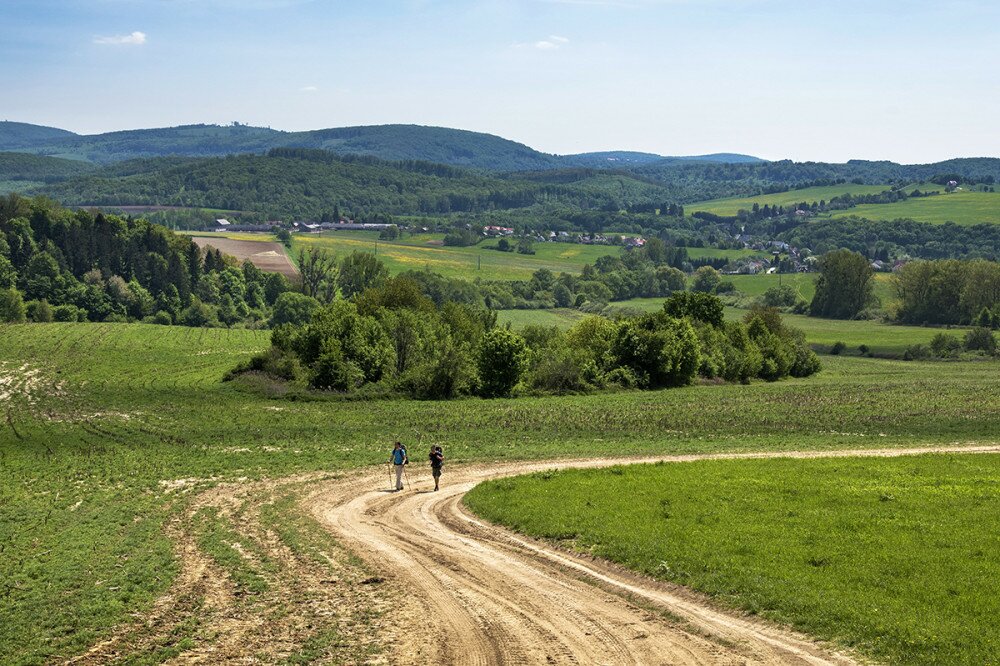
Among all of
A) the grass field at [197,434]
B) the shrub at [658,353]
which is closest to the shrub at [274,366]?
the grass field at [197,434]

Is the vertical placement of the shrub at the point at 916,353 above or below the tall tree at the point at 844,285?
below

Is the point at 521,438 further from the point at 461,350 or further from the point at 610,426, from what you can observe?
the point at 461,350

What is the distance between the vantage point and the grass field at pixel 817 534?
19766 mm

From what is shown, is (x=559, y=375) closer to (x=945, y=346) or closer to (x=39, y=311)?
(x=945, y=346)

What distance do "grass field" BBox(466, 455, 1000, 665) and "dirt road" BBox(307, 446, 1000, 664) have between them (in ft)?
3.02

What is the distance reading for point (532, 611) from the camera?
2197 cm

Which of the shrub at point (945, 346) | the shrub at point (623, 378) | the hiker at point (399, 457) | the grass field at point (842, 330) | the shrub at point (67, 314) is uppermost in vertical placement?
the hiker at point (399, 457)

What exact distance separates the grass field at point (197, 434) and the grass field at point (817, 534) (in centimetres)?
1134

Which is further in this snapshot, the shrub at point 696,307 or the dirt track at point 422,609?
the shrub at point 696,307

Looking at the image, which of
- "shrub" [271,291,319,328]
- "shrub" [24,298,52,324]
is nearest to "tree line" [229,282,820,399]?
"shrub" [271,291,319,328]

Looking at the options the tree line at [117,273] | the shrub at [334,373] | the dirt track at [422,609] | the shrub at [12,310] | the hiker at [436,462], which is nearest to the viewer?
the dirt track at [422,609]

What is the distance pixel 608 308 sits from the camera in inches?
7810

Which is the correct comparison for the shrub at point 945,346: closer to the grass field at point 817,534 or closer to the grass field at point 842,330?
the grass field at point 842,330

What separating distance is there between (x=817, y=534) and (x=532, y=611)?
31.5 feet
